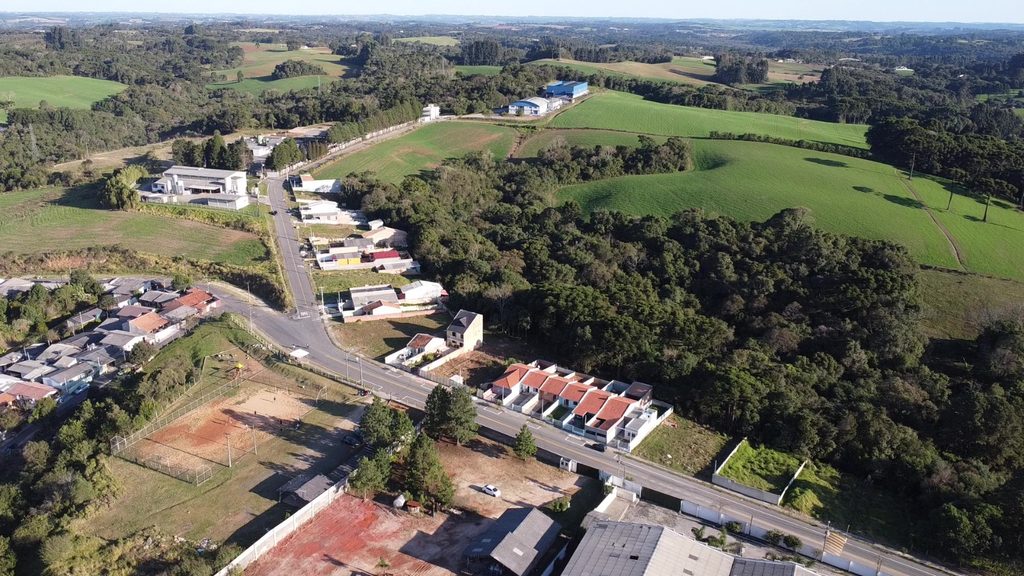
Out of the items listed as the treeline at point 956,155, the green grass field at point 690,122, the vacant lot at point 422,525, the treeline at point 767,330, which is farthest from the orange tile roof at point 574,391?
the green grass field at point 690,122

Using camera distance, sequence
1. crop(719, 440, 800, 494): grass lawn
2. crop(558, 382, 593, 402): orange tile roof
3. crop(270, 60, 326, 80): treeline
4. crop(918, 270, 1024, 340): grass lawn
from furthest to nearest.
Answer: crop(270, 60, 326, 80): treeline → crop(918, 270, 1024, 340): grass lawn → crop(558, 382, 593, 402): orange tile roof → crop(719, 440, 800, 494): grass lawn

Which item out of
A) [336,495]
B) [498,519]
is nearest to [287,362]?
[336,495]

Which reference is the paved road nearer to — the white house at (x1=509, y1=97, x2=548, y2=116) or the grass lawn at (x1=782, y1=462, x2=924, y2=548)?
the grass lawn at (x1=782, y1=462, x2=924, y2=548)

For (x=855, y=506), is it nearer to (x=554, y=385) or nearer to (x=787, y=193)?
(x=554, y=385)

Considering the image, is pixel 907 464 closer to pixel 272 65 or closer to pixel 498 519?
pixel 498 519

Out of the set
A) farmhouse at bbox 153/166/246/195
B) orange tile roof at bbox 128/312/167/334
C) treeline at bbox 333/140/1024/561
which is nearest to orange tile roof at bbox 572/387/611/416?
treeline at bbox 333/140/1024/561

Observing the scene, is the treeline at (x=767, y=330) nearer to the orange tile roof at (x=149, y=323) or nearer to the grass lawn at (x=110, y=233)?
the grass lawn at (x=110, y=233)
